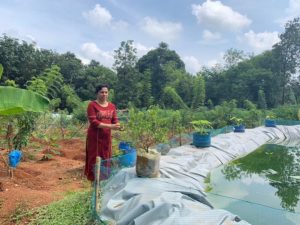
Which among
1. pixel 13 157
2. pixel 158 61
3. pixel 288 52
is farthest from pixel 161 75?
pixel 13 157

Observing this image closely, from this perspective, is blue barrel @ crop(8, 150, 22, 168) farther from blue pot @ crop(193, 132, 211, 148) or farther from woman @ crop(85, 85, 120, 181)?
blue pot @ crop(193, 132, 211, 148)

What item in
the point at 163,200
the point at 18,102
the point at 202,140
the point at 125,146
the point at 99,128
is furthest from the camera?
the point at 202,140

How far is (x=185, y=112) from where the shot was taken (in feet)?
39.7

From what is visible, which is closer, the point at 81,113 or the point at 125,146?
the point at 125,146

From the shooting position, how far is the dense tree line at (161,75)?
1858 cm

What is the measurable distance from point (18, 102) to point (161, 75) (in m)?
19.4

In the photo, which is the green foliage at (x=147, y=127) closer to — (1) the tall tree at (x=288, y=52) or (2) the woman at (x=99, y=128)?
(2) the woman at (x=99, y=128)

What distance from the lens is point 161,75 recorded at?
73.6 feet

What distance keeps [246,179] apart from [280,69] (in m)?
17.4

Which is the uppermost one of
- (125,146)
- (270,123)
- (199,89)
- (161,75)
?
(161,75)

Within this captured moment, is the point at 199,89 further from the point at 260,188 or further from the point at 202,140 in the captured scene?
the point at 260,188

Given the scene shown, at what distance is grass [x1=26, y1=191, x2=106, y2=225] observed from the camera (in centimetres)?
343

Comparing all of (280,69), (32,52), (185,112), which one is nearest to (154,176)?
(185,112)

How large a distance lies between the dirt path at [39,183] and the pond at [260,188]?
215 centimetres
